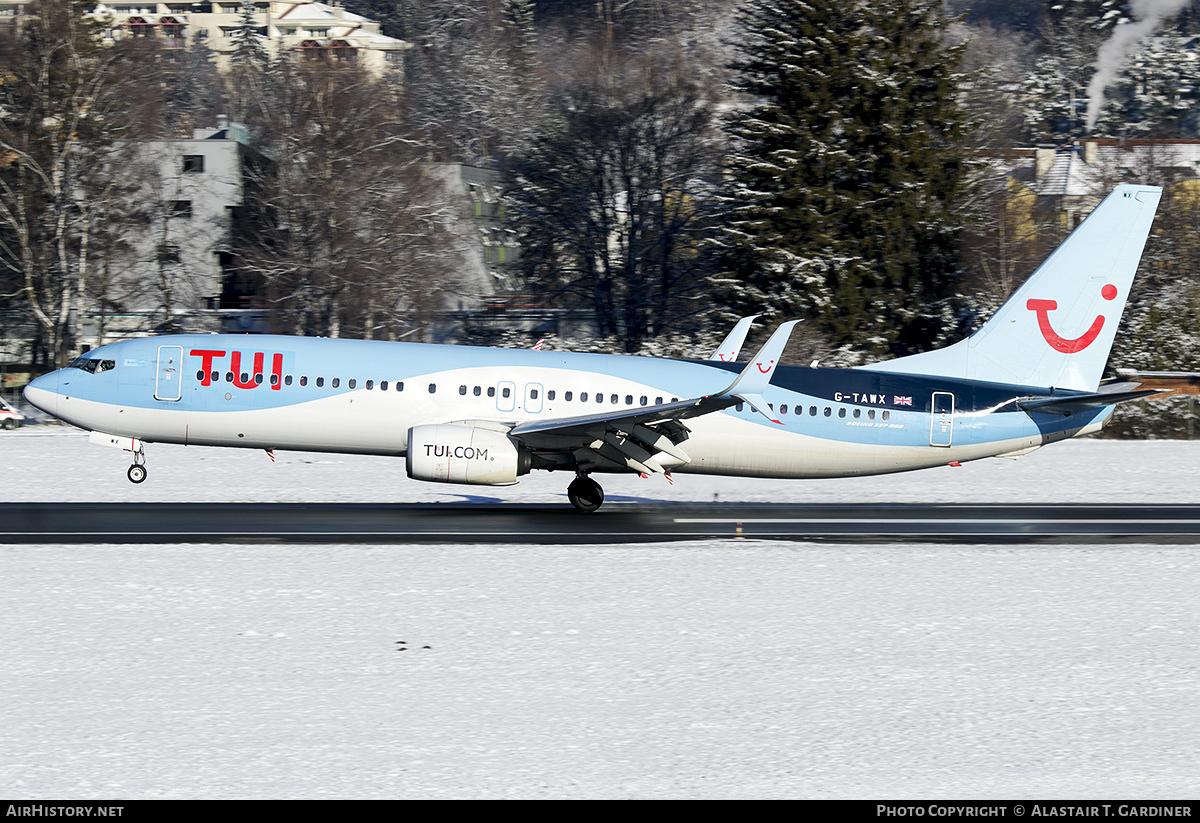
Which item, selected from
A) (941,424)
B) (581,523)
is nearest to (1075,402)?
(941,424)

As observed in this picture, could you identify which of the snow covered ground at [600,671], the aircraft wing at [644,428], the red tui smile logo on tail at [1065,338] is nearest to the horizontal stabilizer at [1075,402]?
the red tui smile logo on tail at [1065,338]

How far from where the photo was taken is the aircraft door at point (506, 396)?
26094mm

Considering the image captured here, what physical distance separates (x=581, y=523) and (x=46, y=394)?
465 inches

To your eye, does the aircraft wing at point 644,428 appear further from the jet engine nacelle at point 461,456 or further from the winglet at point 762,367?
the jet engine nacelle at point 461,456

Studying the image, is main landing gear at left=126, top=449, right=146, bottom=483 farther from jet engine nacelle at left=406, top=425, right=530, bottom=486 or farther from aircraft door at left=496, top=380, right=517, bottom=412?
aircraft door at left=496, top=380, right=517, bottom=412

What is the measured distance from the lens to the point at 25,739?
11352mm

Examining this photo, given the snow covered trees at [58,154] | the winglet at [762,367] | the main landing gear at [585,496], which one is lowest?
the main landing gear at [585,496]

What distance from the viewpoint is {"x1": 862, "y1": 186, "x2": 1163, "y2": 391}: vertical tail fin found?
27.8 m

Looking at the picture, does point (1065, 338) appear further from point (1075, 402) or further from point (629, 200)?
point (629, 200)

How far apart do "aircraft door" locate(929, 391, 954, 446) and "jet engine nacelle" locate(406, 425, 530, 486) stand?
9110 mm

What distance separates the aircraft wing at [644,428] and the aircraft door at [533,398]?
272mm

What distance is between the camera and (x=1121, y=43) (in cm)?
16800

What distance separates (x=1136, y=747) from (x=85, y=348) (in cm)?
5656
